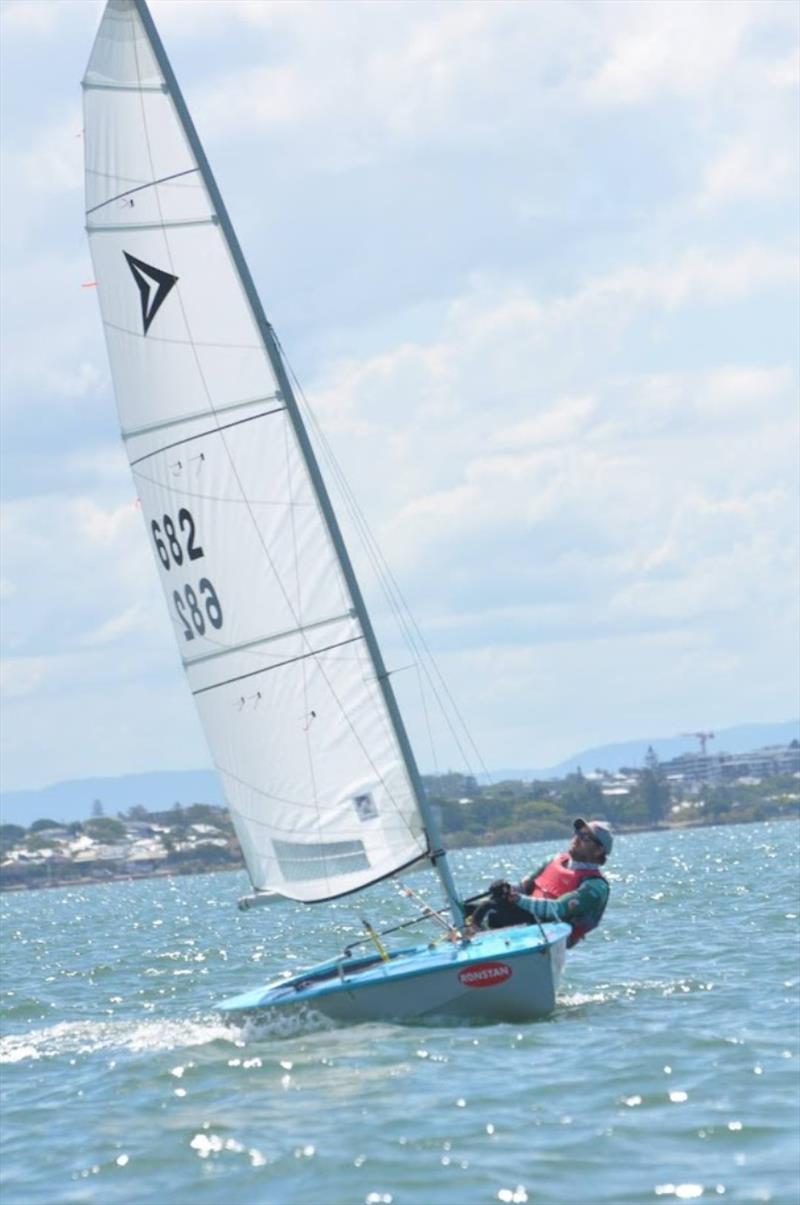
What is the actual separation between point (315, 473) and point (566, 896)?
456 centimetres

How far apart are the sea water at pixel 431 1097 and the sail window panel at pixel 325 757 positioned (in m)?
1.75

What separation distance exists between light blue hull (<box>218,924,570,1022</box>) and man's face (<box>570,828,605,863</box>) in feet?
3.35

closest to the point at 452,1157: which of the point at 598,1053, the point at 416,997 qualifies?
the point at 598,1053

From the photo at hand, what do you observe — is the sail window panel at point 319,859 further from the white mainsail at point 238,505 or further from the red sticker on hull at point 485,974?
the red sticker on hull at point 485,974

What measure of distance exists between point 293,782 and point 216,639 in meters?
1.49

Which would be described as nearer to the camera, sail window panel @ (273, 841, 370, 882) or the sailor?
sail window panel @ (273, 841, 370, 882)

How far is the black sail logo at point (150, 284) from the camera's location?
18859 millimetres

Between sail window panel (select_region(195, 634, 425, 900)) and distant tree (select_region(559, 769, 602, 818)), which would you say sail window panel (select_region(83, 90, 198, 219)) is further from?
distant tree (select_region(559, 769, 602, 818))

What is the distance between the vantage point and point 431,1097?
14625 mm

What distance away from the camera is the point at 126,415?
19.2m

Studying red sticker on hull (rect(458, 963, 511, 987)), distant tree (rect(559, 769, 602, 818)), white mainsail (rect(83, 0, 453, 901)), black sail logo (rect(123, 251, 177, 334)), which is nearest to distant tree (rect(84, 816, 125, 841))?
distant tree (rect(559, 769, 602, 818))

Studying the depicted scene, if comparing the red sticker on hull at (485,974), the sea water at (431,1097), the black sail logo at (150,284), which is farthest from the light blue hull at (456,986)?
the black sail logo at (150,284)

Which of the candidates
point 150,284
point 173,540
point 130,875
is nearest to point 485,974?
point 173,540

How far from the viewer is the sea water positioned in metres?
12.4
